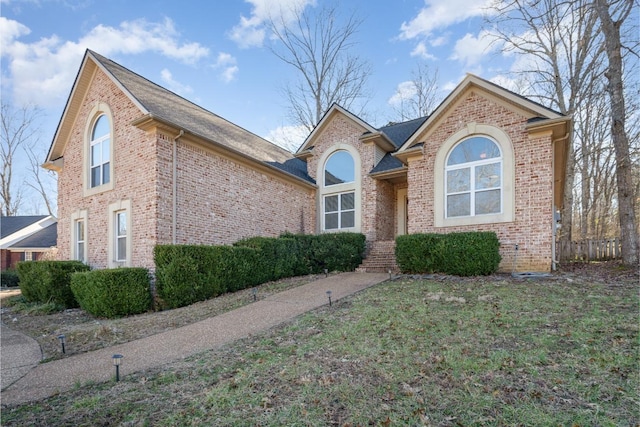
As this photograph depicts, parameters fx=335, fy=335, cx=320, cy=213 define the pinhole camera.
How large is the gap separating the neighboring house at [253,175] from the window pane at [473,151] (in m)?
0.03

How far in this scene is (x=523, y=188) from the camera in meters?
9.44

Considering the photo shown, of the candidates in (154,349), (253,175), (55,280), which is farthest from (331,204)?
(154,349)

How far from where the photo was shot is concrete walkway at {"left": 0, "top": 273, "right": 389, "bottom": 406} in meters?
4.24

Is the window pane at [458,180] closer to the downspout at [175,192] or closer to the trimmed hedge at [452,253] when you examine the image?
the trimmed hedge at [452,253]

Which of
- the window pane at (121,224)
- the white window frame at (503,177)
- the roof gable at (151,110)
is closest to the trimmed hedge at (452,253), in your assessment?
the white window frame at (503,177)

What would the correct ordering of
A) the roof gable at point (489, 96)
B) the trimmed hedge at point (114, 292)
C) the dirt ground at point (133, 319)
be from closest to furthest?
the dirt ground at point (133, 319), the trimmed hedge at point (114, 292), the roof gable at point (489, 96)

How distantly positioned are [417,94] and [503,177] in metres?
18.4

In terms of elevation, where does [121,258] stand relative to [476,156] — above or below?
below

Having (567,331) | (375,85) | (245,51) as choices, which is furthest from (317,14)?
(567,331)

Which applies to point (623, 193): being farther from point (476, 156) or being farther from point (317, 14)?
point (317, 14)

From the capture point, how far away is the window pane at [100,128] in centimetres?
1135

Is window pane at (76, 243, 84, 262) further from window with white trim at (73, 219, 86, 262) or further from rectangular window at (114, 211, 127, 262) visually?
rectangular window at (114, 211, 127, 262)

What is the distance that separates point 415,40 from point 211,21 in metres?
9.28

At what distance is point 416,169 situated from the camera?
446 inches
